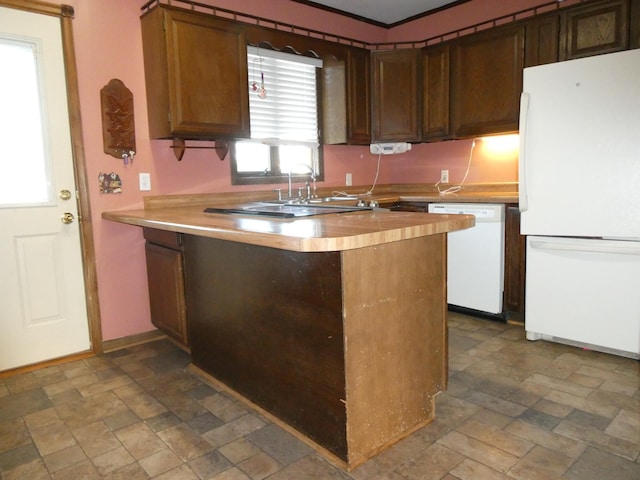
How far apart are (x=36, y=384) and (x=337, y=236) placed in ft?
7.10

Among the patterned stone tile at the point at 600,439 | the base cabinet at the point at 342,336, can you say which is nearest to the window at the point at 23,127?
the base cabinet at the point at 342,336

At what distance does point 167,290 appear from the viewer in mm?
2773

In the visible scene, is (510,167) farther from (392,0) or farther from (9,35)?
(9,35)

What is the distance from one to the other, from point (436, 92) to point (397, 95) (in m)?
0.33

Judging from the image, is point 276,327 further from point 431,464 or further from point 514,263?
point 514,263

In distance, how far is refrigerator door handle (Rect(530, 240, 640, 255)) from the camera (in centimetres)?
248

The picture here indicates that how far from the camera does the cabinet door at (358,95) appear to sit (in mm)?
3793

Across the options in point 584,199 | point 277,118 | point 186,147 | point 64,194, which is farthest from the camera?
point 277,118

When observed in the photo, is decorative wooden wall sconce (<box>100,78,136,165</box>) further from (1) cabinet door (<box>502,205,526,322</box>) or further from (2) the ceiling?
(1) cabinet door (<box>502,205,526,322</box>)

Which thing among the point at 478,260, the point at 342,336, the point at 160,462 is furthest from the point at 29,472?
the point at 478,260

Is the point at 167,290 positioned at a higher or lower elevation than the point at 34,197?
lower

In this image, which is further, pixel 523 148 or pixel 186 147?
pixel 186 147

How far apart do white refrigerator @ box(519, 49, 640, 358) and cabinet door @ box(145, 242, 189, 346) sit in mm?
2147

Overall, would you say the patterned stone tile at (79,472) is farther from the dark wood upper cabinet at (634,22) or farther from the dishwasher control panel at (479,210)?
the dark wood upper cabinet at (634,22)
